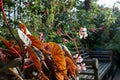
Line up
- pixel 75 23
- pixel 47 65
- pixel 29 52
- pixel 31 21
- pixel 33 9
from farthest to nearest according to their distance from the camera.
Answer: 1. pixel 75 23
2. pixel 33 9
3. pixel 31 21
4. pixel 47 65
5. pixel 29 52

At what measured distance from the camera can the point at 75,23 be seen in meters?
6.16

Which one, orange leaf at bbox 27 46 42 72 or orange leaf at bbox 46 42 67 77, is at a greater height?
orange leaf at bbox 27 46 42 72

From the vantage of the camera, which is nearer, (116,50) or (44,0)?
(44,0)

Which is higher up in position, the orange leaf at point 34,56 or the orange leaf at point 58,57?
the orange leaf at point 34,56

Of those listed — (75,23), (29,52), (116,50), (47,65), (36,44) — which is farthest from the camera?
(116,50)

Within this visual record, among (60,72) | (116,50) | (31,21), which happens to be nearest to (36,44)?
(60,72)

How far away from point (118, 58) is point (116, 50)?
850 mm

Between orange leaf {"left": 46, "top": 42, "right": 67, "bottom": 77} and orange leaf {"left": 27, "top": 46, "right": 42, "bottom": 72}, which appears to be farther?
orange leaf {"left": 46, "top": 42, "right": 67, "bottom": 77}

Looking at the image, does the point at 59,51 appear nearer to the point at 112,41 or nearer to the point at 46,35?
the point at 46,35

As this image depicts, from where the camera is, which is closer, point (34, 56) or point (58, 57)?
point (34, 56)

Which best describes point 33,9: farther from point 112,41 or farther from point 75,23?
point 112,41

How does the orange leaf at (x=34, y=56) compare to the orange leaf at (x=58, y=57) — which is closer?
the orange leaf at (x=34, y=56)

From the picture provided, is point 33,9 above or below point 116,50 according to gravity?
above

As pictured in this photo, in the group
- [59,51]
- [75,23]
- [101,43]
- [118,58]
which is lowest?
[118,58]
